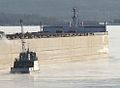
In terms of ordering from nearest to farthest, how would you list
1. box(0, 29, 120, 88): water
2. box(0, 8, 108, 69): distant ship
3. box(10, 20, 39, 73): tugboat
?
box(0, 29, 120, 88): water → box(10, 20, 39, 73): tugboat → box(0, 8, 108, 69): distant ship

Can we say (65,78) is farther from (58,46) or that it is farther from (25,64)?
(58,46)

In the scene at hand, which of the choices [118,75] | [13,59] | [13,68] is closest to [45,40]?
[13,59]

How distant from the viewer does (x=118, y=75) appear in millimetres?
28344

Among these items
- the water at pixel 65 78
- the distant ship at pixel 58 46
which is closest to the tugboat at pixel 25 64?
the distant ship at pixel 58 46

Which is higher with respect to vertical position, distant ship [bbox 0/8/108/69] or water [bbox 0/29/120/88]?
distant ship [bbox 0/8/108/69]

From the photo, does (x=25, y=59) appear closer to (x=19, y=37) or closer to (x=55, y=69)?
(x=55, y=69)

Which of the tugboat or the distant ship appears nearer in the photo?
the tugboat

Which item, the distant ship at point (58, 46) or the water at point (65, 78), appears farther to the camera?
the distant ship at point (58, 46)

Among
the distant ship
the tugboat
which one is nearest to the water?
the tugboat

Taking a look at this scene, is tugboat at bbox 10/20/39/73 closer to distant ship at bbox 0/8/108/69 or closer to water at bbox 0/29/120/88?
distant ship at bbox 0/8/108/69

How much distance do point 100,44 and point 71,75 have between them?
19.7m

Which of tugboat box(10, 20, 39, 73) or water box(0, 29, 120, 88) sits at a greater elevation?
tugboat box(10, 20, 39, 73)

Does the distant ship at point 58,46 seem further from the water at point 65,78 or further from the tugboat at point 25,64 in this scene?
the water at point 65,78

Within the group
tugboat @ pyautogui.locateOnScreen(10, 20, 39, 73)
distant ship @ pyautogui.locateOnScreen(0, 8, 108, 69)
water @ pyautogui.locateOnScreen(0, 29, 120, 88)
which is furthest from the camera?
distant ship @ pyautogui.locateOnScreen(0, 8, 108, 69)
